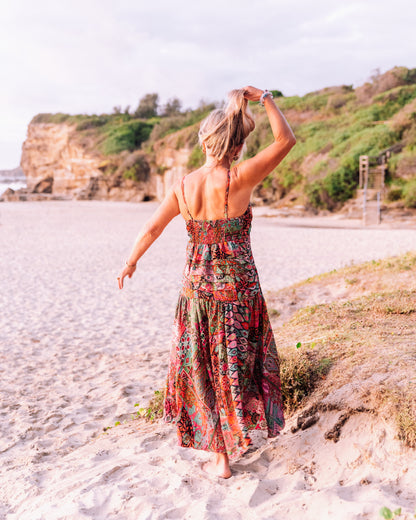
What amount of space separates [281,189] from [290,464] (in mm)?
25824

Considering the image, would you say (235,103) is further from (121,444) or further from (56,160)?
(56,160)

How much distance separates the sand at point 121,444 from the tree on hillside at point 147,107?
4835 cm

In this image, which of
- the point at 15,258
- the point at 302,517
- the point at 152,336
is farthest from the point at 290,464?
the point at 15,258

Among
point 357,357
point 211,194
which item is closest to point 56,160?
point 357,357

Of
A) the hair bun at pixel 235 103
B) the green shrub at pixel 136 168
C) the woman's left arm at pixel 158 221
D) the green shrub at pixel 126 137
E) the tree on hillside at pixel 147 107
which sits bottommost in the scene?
the woman's left arm at pixel 158 221

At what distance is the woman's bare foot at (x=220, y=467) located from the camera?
8.91 feet

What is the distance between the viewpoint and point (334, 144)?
27.3 meters

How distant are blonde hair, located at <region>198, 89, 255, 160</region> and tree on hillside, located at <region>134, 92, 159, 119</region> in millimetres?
54407

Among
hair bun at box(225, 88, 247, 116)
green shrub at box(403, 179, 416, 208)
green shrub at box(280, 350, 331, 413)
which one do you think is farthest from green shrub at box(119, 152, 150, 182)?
hair bun at box(225, 88, 247, 116)

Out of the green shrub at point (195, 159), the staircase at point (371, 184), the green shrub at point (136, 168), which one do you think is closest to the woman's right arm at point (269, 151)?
the staircase at point (371, 184)

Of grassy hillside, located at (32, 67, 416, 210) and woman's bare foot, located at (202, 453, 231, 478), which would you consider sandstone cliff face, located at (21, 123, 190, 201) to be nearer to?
grassy hillside, located at (32, 67, 416, 210)

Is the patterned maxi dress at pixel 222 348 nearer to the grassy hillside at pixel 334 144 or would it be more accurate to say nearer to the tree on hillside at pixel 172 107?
the grassy hillside at pixel 334 144

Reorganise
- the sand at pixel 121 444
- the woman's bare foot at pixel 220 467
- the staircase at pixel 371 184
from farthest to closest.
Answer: the staircase at pixel 371 184, the woman's bare foot at pixel 220 467, the sand at pixel 121 444

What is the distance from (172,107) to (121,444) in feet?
182
